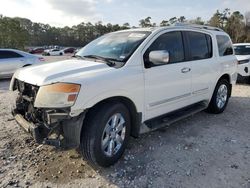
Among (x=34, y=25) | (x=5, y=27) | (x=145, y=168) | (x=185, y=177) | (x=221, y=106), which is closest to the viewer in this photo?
(x=185, y=177)

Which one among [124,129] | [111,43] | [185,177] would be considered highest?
[111,43]

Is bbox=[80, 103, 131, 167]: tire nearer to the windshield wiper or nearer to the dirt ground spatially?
the dirt ground

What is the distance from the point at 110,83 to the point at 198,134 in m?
2.25

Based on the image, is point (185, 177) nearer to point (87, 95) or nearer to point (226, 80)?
point (87, 95)

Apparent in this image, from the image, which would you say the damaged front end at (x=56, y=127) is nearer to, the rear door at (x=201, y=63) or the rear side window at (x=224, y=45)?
the rear door at (x=201, y=63)

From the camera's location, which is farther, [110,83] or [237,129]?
[237,129]

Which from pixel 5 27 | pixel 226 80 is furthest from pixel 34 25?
pixel 226 80

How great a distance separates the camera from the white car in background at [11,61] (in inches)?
456

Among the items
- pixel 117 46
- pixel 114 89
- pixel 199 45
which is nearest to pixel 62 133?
pixel 114 89

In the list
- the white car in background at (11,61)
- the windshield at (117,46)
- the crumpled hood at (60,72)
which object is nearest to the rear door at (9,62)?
the white car in background at (11,61)

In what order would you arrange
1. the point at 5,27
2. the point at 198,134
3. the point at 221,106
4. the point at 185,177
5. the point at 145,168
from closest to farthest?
the point at 185,177
the point at 145,168
the point at 198,134
the point at 221,106
the point at 5,27

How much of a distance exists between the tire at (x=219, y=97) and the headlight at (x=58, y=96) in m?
3.74

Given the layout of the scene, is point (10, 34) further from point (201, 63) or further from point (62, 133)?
point (62, 133)

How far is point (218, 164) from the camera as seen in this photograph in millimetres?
3781
